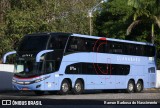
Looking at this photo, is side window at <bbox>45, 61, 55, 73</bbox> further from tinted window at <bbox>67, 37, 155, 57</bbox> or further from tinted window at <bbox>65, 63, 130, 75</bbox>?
tinted window at <bbox>67, 37, 155, 57</bbox>

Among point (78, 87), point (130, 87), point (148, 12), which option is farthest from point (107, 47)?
point (148, 12)

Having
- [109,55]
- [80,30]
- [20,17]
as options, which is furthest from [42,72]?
[80,30]

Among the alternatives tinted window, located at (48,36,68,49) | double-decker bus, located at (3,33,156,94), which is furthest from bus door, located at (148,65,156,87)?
tinted window, located at (48,36,68,49)

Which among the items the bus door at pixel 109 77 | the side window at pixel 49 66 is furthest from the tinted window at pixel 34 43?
the bus door at pixel 109 77

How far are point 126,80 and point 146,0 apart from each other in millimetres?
13238

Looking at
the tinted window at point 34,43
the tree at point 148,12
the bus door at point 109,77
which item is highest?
the tree at point 148,12

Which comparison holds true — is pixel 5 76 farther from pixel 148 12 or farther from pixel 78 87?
pixel 148 12

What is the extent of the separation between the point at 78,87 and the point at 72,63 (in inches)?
71.6

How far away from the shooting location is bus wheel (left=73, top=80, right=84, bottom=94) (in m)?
27.8

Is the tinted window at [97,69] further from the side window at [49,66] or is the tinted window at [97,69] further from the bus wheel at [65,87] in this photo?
the side window at [49,66]

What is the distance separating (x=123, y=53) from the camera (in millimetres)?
31766

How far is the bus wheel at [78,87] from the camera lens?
2778 cm

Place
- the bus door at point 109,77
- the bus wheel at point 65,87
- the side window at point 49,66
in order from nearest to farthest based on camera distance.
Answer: the side window at point 49,66
the bus wheel at point 65,87
the bus door at point 109,77

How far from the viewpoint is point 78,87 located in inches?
1104
